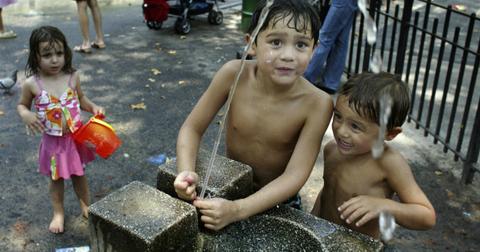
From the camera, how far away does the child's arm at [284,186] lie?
6.12ft

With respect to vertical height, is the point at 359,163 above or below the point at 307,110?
below

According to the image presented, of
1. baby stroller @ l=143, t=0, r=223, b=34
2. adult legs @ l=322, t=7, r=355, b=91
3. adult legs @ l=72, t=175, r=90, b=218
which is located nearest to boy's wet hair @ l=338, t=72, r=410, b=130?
adult legs @ l=72, t=175, r=90, b=218

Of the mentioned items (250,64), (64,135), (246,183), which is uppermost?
(250,64)

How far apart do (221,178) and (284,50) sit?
584 mm

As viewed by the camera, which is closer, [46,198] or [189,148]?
[189,148]

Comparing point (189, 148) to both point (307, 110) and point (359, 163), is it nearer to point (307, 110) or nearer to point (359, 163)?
point (307, 110)

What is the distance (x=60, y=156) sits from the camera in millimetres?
3043

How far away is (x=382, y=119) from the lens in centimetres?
198

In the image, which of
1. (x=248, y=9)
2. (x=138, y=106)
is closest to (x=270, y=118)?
(x=138, y=106)

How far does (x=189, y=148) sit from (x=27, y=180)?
2.08 meters

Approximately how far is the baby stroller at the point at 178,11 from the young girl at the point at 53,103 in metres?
4.51

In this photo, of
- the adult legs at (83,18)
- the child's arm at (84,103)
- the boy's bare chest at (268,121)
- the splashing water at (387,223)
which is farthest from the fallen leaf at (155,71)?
the splashing water at (387,223)

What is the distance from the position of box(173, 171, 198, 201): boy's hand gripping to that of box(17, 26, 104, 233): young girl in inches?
53.1

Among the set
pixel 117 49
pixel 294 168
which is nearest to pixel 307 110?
pixel 294 168
